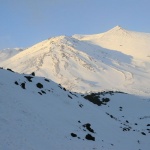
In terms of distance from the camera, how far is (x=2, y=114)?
32.6 m

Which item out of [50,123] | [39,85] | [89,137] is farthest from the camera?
[39,85]

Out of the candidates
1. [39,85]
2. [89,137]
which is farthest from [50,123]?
[39,85]

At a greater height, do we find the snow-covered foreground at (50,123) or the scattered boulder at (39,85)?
the scattered boulder at (39,85)

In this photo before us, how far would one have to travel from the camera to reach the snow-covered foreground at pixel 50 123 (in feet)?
99.2

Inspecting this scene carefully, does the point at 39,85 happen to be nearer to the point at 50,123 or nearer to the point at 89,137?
the point at 50,123

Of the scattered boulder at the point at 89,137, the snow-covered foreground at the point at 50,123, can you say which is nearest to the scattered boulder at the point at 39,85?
the snow-covered foreground at the point at 50,123

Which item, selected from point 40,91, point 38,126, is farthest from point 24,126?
point 40,91

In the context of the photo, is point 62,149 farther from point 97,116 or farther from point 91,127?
point 97,116

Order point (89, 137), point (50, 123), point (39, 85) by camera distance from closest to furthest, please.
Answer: point (50, 123), point (89, 137), point (39, 85)

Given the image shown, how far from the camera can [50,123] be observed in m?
37.1

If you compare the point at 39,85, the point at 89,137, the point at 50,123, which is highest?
the point at 39,85

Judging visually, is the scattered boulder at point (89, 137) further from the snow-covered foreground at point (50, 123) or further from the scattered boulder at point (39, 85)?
the scattered boulder at point (39, 85)

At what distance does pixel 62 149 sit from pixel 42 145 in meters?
2.00

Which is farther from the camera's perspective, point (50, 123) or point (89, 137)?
point (89, 137)
